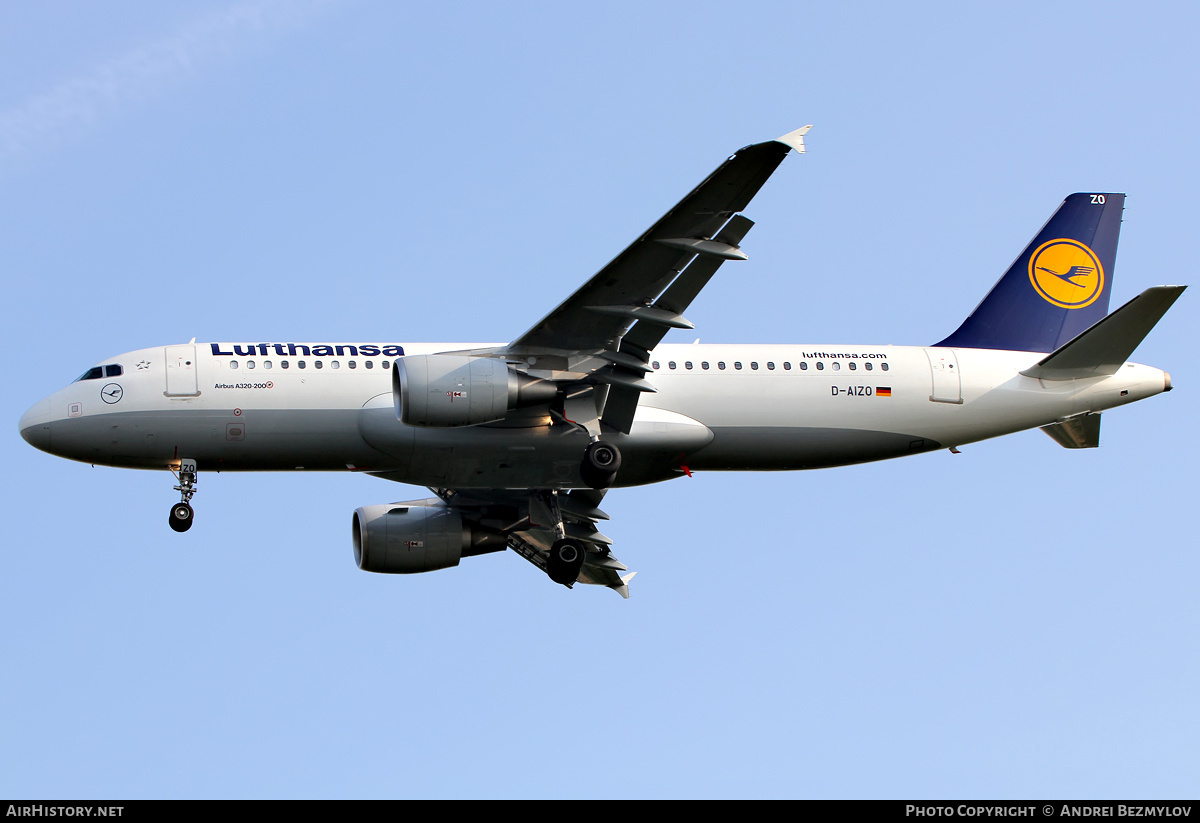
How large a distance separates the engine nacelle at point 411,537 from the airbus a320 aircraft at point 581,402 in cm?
5

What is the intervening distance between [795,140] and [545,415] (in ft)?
29.9

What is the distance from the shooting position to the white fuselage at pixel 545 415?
3234 cm

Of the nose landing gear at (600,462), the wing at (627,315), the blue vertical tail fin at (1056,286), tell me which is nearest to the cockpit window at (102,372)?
the wing at (627,315)

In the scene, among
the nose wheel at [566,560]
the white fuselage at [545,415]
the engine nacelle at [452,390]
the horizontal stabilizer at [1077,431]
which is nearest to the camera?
the engine nacelle at [452,390]

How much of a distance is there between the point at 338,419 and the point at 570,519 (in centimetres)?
840

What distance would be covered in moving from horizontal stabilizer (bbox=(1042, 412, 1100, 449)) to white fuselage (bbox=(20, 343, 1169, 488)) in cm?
62

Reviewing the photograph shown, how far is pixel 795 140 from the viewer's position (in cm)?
2688

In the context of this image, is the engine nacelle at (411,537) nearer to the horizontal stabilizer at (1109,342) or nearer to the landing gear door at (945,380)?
the landing gear door at (945,380)

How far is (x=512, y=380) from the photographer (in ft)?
103

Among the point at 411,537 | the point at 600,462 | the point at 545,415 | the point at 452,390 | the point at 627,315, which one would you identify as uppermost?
the point at 627,315

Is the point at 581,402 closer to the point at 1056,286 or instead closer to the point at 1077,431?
the point at 1077,431

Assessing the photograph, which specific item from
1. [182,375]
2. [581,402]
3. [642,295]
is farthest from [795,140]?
[182,375]

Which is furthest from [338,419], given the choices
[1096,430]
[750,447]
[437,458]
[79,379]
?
[1096,430]

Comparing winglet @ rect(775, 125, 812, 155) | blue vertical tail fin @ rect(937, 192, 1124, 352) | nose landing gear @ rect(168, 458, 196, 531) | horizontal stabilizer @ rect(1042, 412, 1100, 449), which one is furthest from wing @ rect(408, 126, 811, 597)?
horizontal stabilizer @ rect(1042, 412, 1100, 449)
